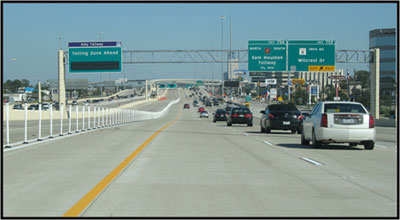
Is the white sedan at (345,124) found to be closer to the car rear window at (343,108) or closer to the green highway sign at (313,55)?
the car rear window at (343,108)

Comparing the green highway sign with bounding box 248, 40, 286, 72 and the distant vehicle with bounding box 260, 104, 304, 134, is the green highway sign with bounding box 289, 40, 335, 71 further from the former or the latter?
the distant vehicle with bounding box 260, 104, 304, 134

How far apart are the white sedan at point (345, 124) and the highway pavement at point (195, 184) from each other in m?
1.25

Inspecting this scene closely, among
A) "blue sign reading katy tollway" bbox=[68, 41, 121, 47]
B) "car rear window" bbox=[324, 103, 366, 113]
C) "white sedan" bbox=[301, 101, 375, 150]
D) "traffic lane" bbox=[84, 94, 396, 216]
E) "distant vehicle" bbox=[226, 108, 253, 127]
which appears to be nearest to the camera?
"traffic lane" bbox=[84, 94, 396, 216]

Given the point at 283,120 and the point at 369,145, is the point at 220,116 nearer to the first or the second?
the point at 283,120

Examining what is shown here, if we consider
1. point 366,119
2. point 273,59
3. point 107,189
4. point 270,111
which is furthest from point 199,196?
point 273,59

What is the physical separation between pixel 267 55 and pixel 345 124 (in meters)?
37.2

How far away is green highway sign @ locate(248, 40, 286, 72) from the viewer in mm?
54562

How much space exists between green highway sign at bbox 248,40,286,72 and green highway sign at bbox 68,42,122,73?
13.7 meters

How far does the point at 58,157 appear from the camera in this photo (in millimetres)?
15156

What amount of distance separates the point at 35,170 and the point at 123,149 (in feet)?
19.4

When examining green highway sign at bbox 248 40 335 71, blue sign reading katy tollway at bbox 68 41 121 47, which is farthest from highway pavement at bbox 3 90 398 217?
blue sign reading katy tollway at bbox 68 41 121 47

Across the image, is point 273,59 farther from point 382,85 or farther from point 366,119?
point 382,85

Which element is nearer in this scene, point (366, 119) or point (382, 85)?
point (366, 119)

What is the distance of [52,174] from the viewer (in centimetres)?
1166
